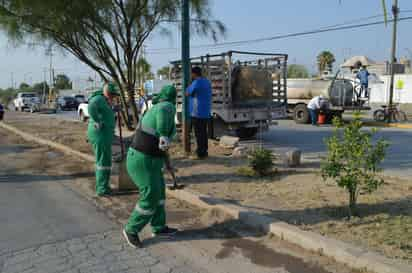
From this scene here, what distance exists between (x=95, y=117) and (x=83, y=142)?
6799mm

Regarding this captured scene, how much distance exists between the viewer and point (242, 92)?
510 inches

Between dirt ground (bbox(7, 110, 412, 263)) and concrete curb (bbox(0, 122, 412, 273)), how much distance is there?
19 cm

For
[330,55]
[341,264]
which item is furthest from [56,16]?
[330,55]

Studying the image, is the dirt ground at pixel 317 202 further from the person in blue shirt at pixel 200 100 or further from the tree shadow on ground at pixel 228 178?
the person in blue shirt at pixel 200 100

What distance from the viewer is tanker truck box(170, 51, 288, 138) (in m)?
12.2

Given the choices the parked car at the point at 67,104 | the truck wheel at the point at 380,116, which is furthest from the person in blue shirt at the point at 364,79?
the parked car at the point at 67,104

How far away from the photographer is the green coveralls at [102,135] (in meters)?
6.64

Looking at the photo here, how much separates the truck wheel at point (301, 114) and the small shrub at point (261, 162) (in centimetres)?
1288

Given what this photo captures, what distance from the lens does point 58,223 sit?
5430mm

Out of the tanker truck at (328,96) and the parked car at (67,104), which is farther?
the parked car at (67,104)

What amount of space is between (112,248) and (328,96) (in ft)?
55.1

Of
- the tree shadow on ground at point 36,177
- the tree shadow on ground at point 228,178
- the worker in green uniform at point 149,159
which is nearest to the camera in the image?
the worker in green uniform at point 149,159

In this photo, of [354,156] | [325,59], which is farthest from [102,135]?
[325,59]

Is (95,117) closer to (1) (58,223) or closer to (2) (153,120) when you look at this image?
(1) (58,223)
